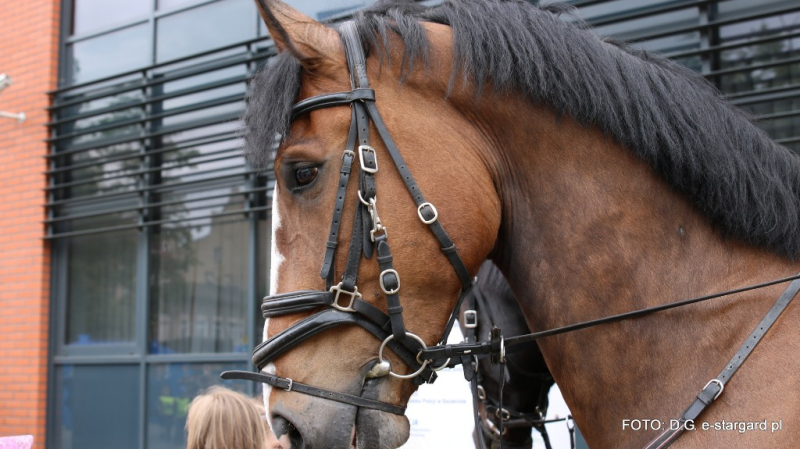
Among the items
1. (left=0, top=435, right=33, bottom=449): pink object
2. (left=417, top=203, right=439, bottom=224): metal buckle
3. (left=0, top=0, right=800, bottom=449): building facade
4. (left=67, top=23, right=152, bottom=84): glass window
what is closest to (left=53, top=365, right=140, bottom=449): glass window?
(left=0, top=0, right=800, bottom=449): building facade

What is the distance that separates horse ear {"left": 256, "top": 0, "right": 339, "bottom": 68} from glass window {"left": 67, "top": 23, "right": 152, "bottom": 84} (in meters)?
5.89

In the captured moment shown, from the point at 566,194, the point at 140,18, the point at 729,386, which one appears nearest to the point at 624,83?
the point at 566,194

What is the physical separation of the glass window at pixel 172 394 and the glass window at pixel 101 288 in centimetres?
68

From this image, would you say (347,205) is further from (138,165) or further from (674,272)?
(138,165)

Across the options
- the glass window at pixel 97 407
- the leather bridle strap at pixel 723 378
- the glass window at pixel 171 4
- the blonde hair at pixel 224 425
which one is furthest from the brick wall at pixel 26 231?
the leather bridle strap at pixel 723 378

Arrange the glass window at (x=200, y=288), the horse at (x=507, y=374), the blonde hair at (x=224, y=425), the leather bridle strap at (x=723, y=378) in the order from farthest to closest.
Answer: the glass window at (x=200, y=288) < the horse at (x=507, y=374) < the blonde hair at (x=224, y=425) < the leather bridle strap at (x=723, y=378)

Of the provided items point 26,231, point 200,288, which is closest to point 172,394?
point 200,288

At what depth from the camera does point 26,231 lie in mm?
7406

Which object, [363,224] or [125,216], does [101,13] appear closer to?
[125,216]

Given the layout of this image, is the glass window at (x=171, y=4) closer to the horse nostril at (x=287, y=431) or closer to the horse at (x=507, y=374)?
the horse at (x=507, y=374)

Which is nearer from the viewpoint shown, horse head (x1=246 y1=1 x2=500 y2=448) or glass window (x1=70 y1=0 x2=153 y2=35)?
horse head (x1=246 y1=1 x2=500 y2=448)

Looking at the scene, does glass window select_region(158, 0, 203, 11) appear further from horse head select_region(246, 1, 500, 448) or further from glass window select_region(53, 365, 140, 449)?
horse head select_region(246, 1, 500, 448)

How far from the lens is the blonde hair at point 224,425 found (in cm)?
262

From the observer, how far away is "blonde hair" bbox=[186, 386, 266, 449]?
262 centimetres
